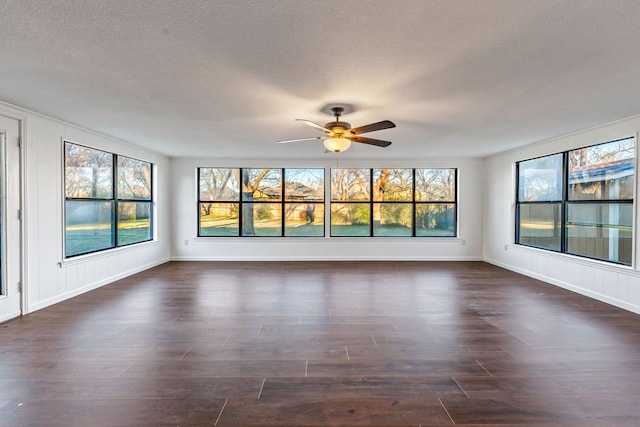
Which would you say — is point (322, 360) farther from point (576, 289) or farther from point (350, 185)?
point (350, 185)

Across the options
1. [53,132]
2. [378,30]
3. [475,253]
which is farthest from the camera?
[475,253]

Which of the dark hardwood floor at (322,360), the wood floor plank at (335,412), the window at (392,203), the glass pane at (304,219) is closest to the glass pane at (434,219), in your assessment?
the window at (392,203)

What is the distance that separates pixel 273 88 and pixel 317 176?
4.34 metres

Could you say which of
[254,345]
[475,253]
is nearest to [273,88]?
[254,345]

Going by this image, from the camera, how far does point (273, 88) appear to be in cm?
277

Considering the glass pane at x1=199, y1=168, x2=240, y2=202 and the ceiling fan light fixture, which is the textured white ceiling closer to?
the ceiling fan light fixture

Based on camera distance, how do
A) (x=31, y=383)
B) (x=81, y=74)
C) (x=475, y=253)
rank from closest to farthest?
(x=31, y=383)
(x=81, y=74)
(x=475, y=253)

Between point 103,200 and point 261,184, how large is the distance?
10.2 ft

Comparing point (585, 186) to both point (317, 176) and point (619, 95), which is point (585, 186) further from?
point (317, 176)

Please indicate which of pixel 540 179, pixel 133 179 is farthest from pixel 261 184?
pixel 540 179

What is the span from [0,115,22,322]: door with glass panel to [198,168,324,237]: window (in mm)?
3623

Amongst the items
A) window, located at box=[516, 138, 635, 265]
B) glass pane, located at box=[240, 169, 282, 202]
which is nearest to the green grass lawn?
glass pane, located at box=[240, 169, 282, 202]

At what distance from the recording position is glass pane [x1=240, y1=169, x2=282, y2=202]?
23.1ft

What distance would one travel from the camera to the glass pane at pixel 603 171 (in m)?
3.84
